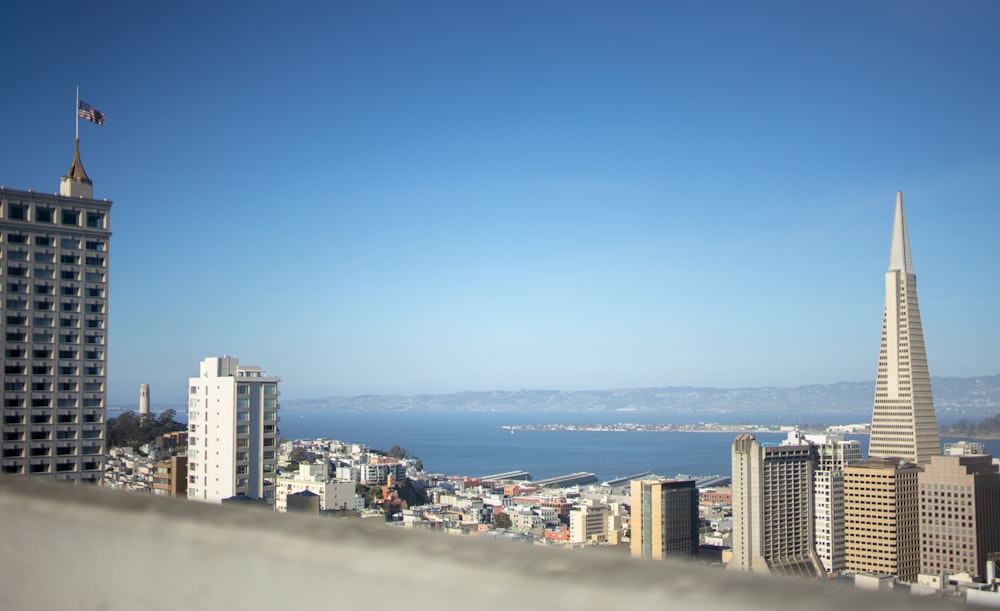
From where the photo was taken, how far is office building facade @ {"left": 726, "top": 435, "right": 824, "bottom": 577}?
14594 mm

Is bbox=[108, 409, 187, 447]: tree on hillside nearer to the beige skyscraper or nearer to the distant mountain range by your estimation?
the distant mountain range

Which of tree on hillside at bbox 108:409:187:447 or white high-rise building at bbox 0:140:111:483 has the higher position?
white high-rise building at bbox 0:140:111:483

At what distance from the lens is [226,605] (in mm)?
614

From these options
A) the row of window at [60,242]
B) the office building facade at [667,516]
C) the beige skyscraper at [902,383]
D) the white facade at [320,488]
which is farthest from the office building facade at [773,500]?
the row of window at [60,242]

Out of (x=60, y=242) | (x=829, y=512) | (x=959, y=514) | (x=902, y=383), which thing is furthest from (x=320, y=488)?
(x=902, y=383)

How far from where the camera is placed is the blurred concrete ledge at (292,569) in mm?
455

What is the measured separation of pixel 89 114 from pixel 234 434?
3.34 metres

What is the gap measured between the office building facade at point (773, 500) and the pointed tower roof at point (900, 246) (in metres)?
10.5

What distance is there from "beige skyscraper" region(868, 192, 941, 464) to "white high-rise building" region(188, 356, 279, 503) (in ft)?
60.6

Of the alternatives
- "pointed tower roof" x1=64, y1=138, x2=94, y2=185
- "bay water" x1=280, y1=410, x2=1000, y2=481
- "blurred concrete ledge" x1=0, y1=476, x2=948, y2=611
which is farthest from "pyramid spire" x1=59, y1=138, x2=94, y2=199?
"bay water" x1=280, y1=410, x2=1000, y2=481

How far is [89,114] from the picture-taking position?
25.5 feet

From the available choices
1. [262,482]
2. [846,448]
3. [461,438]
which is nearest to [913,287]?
[846,448]

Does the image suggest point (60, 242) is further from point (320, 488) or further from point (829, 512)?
point (829, 512)

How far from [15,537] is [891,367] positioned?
24.8 meters
